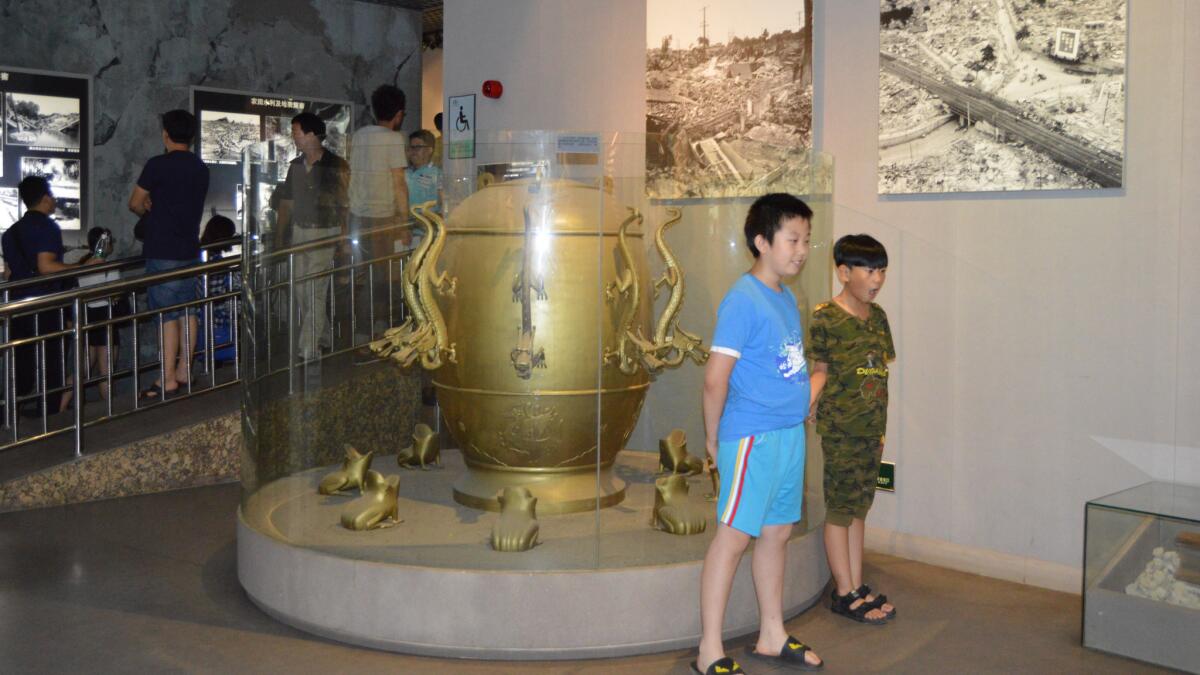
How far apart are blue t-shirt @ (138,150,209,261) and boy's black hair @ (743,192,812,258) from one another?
177 inches

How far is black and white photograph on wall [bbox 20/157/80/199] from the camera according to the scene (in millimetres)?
9109

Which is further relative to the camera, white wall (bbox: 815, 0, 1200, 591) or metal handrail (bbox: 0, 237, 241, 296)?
metal handrail (bbox: 0, 237, 241, 296)

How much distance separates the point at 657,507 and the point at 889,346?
1.07 metres

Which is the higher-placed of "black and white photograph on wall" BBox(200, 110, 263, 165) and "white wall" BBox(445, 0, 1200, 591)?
"black and white photograph on wall" BBox(200, 110, 263, 165)

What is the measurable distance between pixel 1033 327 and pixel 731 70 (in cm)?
240

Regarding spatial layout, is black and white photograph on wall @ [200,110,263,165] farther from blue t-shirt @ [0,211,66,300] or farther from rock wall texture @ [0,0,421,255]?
blue t-shirt @ [0,211,66,300]

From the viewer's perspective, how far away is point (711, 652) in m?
3.43

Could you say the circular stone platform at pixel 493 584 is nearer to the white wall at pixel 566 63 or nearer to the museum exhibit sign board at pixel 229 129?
the white wall at pixel 566 63

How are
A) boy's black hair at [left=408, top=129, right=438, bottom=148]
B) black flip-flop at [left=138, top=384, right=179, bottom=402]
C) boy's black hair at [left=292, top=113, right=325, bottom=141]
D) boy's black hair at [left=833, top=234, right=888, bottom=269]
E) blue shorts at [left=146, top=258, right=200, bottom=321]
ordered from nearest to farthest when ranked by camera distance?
boy's black hair at [left=833, top=234, right=888, bottom=269] → boy's black hair at [left=292, top=113, right=325, bottom=141] → boy's black hair at [left=408, top=129, right=438, bottom=148] → blue shorts at [left=146, top=258, right=200, bottom=321] → black flip-flop at [left=138, top=384, right=179, bottom=402]

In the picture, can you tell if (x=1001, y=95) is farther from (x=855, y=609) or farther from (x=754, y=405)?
(x=855, y=609)

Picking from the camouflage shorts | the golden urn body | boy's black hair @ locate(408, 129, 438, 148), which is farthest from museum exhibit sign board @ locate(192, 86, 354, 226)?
the camouflage shorts

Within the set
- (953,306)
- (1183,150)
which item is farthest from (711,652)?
(1183,150)

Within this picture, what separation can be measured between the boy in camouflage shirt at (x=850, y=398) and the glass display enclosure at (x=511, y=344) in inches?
12.1

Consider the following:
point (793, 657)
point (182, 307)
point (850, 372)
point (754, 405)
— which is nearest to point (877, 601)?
point (793, 657)
